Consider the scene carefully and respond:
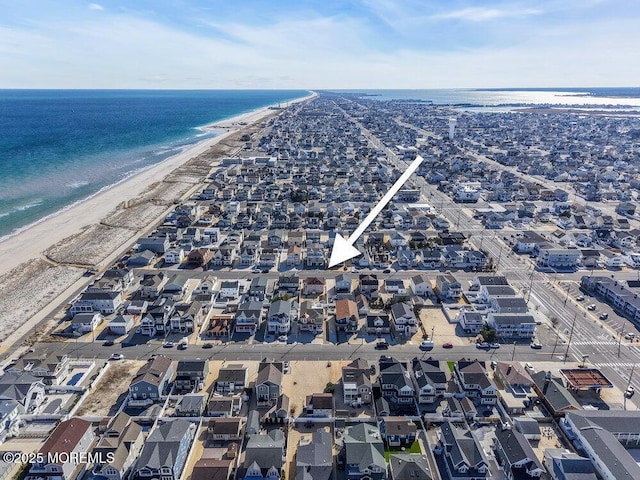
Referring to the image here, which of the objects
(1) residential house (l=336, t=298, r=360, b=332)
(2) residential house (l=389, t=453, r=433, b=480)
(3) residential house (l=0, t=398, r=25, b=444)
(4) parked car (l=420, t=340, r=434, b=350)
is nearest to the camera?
Result: (2) residential house (l=389, t=453, r=433, b=480)

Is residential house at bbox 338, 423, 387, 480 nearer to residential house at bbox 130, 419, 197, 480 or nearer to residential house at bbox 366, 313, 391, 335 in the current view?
residential house at bbox 130, 419, 197, 480

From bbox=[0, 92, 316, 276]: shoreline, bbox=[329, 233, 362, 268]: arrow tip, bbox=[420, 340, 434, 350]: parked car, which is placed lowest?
bbox=[0, 92, 316, 276]: shoreline

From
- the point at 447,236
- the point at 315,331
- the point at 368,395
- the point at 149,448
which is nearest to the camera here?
the point at 149,448

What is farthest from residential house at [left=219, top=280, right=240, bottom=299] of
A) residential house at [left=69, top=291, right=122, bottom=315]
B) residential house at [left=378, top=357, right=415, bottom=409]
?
residential house at [left=378, top=357, right=415, bottom=409]

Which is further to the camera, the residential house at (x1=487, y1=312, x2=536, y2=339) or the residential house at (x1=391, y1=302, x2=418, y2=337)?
the residential house at (x1=391, y1=302, x2=418, y2=337)

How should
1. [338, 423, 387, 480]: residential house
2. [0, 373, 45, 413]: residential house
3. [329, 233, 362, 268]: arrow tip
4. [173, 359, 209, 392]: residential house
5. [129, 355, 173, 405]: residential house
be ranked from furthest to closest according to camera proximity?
1. [173, 359, 209, 392]: residential house
2. [129, 355, 173, 405]: residential house
3. [0, 373, 45, 413]: residential house
4. [338, 423, 387, 480]: residential house
5. [329, 233, 362, 268]: arrow tip

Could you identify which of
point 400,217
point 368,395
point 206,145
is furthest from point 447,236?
point 206,145

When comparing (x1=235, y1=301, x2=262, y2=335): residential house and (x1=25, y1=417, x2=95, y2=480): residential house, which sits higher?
(x1=25, y1=417, x2=95, y2=480): residential house

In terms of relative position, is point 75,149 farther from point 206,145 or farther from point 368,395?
point 368,395
